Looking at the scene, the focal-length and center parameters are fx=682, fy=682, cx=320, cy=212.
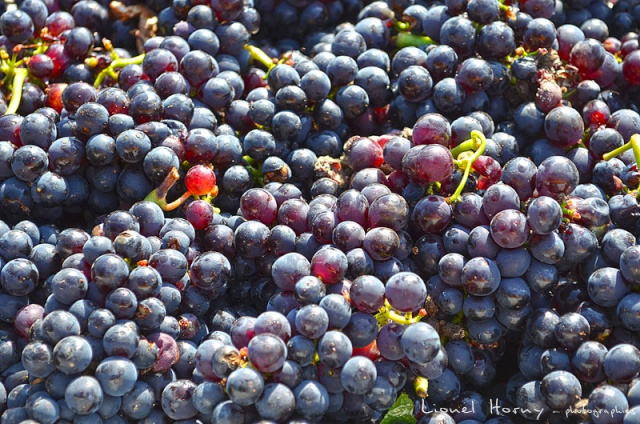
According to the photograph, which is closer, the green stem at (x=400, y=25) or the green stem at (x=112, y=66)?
the green stem at (x=112, y=66)

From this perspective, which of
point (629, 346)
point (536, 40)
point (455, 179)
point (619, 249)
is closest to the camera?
point (629, 346)

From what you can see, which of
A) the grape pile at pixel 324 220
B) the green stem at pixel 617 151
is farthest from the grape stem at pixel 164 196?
the green stem at pixel 617 151

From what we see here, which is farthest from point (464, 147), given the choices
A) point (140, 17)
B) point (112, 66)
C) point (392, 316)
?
point (140, 17)

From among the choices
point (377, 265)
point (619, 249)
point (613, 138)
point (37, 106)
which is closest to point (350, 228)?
point (377, 265)

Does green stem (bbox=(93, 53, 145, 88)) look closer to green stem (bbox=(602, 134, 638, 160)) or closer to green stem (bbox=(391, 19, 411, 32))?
green stem (bbox=(391, 19, 411, 32))

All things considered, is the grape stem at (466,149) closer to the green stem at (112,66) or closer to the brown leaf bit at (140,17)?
the green stem at (112,66)

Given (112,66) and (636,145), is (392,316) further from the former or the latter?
(112,66)

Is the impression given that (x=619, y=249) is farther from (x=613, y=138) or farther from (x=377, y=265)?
(x=377, y=265)
